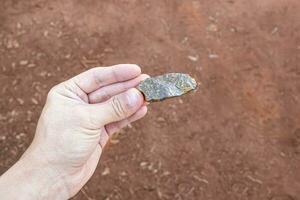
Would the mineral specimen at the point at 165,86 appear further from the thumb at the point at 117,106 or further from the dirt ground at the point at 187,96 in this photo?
the dirt ground at the point at 187,96

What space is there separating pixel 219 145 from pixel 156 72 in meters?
0.67

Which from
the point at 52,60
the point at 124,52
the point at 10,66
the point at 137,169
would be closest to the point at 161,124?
the point at 137,169

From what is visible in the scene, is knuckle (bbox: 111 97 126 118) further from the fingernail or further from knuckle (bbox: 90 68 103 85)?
knuckle (bbox: 90 68 103 85)

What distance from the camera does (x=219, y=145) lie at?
302 cm

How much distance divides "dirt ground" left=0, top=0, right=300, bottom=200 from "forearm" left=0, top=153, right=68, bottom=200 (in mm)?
977

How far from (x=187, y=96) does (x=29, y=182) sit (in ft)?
5.02

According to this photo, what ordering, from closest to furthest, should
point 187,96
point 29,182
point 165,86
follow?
1. point 29,182
2. point 165,86
3. point 187,96

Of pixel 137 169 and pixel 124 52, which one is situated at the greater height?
pixel 124 52

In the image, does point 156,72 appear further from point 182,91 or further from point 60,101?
point 60,101

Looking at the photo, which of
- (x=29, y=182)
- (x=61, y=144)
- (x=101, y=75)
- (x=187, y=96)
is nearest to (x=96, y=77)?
(x=101, y=75)

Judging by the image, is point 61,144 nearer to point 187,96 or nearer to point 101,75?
point 101,75

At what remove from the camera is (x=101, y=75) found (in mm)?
2102

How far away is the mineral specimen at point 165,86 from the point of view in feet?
6.61

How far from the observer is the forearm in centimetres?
183
